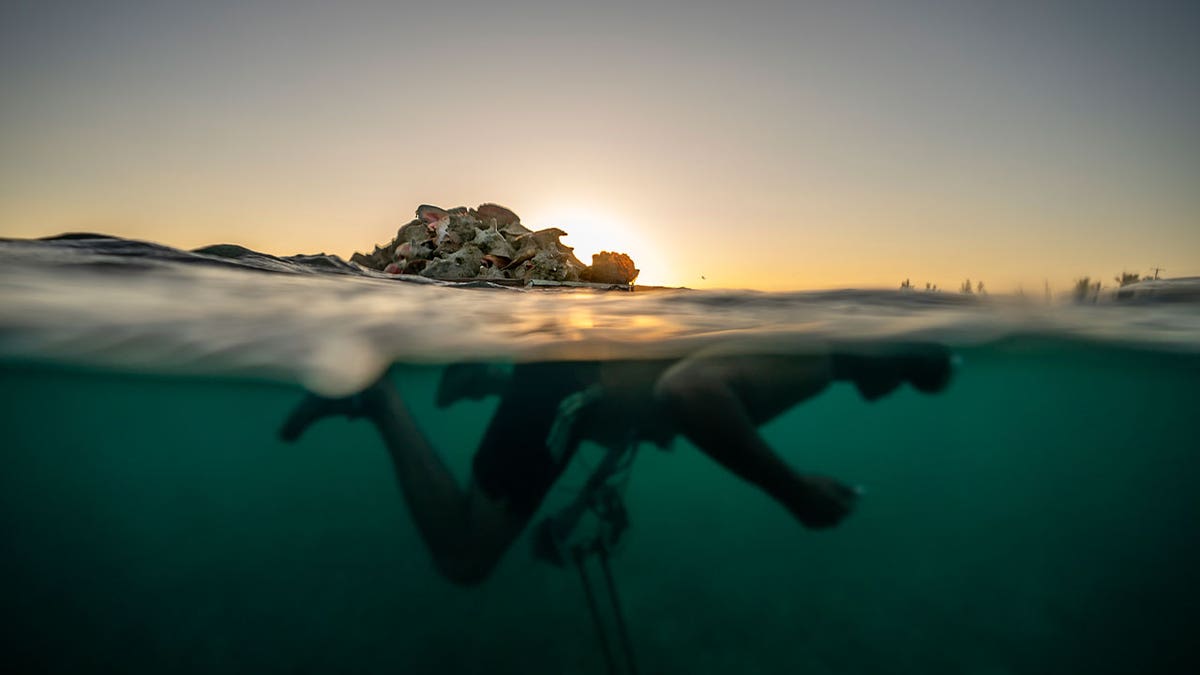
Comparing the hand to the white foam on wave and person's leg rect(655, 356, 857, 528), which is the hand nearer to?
person's leg rect(655, 356, 857, 528)

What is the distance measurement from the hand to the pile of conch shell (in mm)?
8125

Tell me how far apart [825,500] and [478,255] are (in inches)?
376

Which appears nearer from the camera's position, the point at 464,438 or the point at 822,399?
the point at 822,399

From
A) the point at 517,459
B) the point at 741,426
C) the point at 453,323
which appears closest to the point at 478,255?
the point at 453,323

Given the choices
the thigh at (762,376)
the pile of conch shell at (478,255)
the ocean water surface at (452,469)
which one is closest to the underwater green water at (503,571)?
the ocean water surface at (452,469)

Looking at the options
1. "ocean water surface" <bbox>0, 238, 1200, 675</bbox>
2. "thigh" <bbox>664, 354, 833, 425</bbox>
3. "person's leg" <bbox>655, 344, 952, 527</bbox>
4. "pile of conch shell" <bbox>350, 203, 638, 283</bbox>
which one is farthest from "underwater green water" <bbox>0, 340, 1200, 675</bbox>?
"pile of conch shell" <bbox>350, 203, 638, 283</bbox>

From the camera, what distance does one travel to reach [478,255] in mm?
11969

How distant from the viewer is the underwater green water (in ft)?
32.5

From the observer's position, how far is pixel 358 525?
→ 18.8 metres

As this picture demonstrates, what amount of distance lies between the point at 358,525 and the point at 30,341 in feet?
43.5

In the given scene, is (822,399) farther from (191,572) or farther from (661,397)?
(191,572)

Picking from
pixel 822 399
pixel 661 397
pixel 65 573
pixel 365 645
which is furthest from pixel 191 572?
pixel 822 399

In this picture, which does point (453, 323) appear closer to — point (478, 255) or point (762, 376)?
point (478, 255)

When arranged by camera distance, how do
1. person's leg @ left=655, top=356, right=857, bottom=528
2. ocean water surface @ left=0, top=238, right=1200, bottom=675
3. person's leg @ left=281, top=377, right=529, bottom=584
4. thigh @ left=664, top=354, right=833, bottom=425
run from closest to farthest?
person's leg @ left=655, top=356, right=857, bottom=528 → thigh @ left=664, top=354, right=833, bottom=425 → person's leg @ left=281, top=377, right=529, bottom=584 → ocean water surface @ left=0, top=238, right=1200, bottom=675
